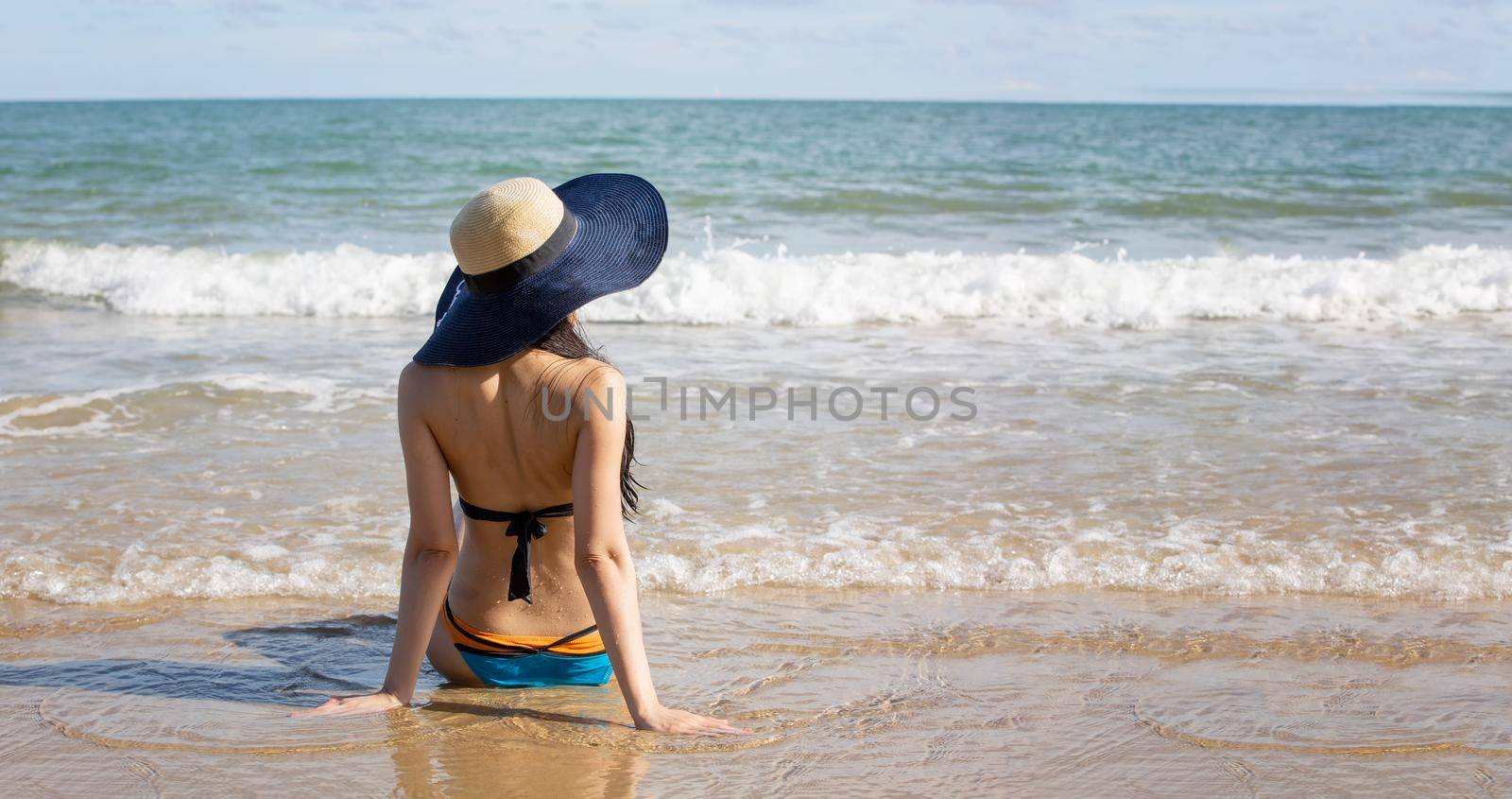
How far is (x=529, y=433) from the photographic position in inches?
101

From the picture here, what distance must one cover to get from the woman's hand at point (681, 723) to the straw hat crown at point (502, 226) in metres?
1.08

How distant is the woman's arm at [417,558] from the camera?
2.54 meters

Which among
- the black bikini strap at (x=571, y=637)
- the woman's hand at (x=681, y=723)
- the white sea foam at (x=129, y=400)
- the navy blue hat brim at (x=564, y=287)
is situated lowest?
the woman's hand at (x=681, y=723)

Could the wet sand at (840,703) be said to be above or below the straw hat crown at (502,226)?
below

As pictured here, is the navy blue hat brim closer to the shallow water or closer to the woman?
the woman

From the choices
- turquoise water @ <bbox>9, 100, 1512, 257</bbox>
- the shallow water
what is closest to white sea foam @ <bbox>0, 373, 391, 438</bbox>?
the shallow water

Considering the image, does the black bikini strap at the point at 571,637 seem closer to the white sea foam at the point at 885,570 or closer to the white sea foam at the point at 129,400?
the white sea foam at the point at 885,570

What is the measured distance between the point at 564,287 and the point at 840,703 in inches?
52.1

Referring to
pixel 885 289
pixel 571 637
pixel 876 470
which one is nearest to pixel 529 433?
pixel 571 637

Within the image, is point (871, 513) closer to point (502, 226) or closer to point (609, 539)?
point (609, 539)

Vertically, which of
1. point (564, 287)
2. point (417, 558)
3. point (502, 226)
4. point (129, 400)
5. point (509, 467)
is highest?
point (502, 226)

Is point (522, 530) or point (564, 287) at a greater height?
point (564, 287)

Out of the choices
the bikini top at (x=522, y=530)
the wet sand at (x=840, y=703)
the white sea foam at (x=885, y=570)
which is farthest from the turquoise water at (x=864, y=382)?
the bikini top at (x=522, y=530)

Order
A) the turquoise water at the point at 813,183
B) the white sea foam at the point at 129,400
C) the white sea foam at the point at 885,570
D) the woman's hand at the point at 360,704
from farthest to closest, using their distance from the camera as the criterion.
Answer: the turquoise water at the point at 813,183 < the white sea foam at the point at 129,400 < the white sea foam at the point at 885,570 < the woman's hand at the point at 360,704
